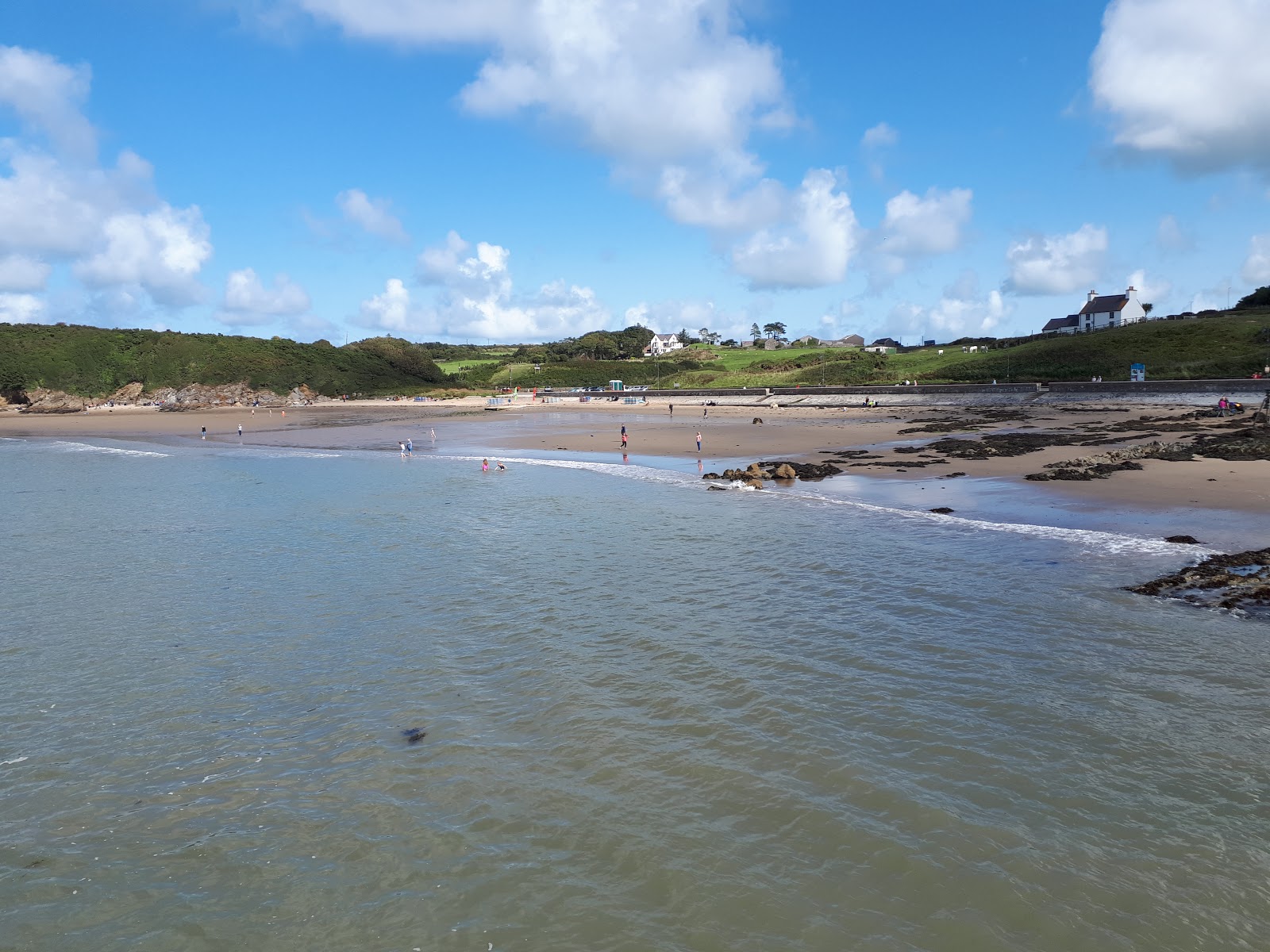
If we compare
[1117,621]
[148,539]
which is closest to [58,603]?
[148,539]

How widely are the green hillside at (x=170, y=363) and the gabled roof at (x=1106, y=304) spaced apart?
114m

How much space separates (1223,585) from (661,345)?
164 m

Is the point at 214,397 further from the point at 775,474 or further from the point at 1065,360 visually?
the point at 1065,360

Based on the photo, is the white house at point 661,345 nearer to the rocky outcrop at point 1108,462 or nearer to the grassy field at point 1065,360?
the grassy field at point 1065,360

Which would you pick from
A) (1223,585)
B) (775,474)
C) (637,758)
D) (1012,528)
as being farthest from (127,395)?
(1223,585)

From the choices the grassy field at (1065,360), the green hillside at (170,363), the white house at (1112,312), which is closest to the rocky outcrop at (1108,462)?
the grassy field at (1065,360)

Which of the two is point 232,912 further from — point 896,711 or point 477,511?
point 477,511

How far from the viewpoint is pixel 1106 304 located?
359 feet

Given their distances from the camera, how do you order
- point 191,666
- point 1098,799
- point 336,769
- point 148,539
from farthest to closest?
point 148,539
point 191,666
point 336,769
point 1098,799

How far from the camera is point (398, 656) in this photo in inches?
445

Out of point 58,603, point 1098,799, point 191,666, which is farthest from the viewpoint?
point 58,603

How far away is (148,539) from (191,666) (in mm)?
11985

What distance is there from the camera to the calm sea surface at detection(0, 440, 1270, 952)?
5.79m

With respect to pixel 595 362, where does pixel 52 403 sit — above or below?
below
